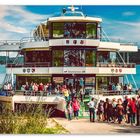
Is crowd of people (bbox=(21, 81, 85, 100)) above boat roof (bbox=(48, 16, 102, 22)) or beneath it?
beneath

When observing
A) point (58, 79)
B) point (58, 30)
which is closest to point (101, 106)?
point (58, 79)

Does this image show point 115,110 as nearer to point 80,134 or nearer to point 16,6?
point 80,134

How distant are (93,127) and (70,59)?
125 centimetres

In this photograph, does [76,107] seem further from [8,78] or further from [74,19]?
[74,19]

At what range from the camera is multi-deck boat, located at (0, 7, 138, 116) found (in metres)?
10.9

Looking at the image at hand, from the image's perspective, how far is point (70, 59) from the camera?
1104 cm

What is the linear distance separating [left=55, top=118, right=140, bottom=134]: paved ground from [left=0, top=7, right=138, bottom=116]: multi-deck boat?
0.31m

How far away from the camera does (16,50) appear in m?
11.0

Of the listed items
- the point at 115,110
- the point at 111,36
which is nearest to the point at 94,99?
the point at 115,110

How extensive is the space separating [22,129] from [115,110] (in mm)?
1576

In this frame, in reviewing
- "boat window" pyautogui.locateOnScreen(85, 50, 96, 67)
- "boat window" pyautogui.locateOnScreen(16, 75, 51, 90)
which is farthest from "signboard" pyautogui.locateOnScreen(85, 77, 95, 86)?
"boat window" pyautogui.locateOnScreen(16, 75, 51, 90)

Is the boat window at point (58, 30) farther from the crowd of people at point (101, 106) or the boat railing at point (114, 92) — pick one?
the boat railing at point (114, 92)

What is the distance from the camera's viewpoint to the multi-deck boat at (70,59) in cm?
1089

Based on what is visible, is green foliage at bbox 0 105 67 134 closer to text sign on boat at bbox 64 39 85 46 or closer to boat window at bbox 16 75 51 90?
boat window at bbox 16 75 51 90
